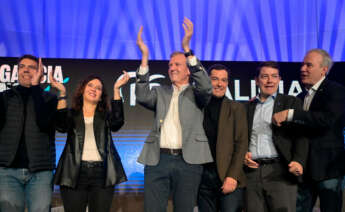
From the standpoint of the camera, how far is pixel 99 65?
12.7 feet

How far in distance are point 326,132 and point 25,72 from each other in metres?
2.22

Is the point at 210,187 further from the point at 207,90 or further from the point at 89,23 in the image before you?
the point at 89,23

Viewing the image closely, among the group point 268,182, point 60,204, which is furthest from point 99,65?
point 268,182

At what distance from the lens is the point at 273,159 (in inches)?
104

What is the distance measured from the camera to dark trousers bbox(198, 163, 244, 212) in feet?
8.35

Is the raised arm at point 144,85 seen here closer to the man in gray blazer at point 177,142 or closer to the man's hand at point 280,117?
the man in gray blazer at point 177,142

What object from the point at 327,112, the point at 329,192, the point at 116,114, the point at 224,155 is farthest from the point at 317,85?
the point at 116,114

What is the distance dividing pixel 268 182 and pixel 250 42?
2161mm

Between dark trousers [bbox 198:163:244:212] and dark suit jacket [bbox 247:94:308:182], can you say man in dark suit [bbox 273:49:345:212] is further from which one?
dark trousers [bbox 198:163:244:212]

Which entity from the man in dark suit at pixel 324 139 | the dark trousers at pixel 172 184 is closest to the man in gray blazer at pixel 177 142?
the dark trousers at pixel 172 184

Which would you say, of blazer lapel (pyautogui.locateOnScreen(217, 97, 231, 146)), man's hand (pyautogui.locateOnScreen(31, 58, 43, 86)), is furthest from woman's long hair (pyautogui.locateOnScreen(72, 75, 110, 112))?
blazer lapel (pyautogui.locateOnScreen(217, 97, 231, 146))

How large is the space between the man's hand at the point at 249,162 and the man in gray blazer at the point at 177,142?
28 cm

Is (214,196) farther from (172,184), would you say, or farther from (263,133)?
(263,133)

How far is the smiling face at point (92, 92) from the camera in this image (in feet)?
9.00
